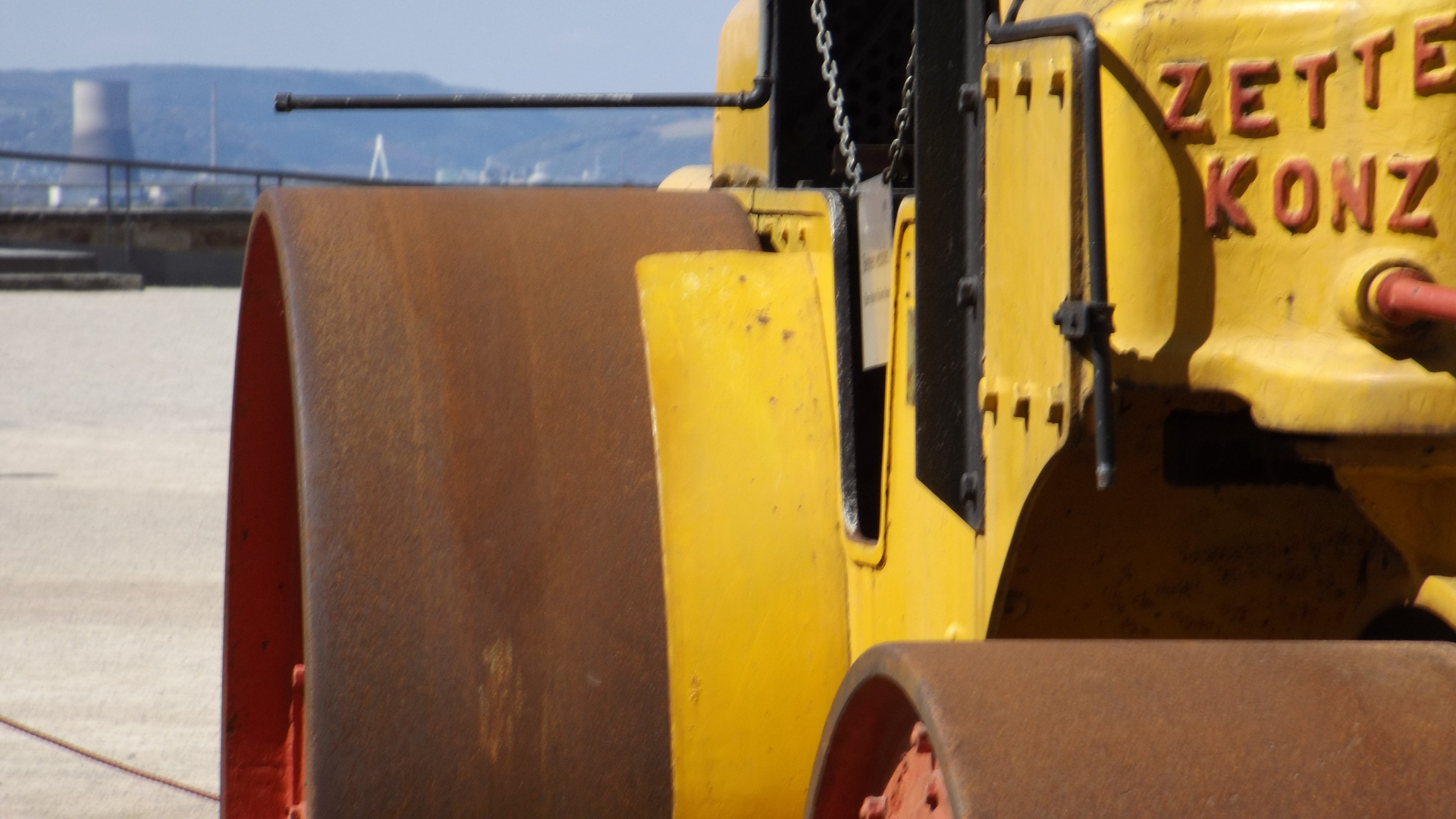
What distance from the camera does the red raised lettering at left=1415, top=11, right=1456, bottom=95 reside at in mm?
1282

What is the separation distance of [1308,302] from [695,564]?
924 millimetres

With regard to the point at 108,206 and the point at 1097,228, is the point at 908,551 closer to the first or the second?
the point at 1097,228

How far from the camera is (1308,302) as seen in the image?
135 cm

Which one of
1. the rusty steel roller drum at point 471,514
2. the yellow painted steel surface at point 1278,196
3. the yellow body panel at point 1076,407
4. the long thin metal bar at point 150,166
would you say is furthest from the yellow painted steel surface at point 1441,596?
the long thin metal bar at point 150,166

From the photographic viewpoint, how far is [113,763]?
4.19m

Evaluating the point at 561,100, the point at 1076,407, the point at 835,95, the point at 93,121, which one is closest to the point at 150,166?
the point at 561,100

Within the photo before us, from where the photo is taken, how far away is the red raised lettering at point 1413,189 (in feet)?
4.26

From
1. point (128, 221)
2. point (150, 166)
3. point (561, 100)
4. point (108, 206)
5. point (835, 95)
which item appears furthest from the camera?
point (150, 166)

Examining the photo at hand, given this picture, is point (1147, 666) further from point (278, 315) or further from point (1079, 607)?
point (278, 315)

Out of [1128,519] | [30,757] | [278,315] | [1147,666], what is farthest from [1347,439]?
[30,757]

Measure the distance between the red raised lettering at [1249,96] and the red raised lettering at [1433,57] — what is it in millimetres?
105

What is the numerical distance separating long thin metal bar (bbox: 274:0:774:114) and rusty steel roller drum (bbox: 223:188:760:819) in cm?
56

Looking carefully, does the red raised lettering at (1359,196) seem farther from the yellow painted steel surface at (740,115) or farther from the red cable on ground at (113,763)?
the red cable on ground at (113,763)

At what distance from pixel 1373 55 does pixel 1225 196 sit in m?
0.15
